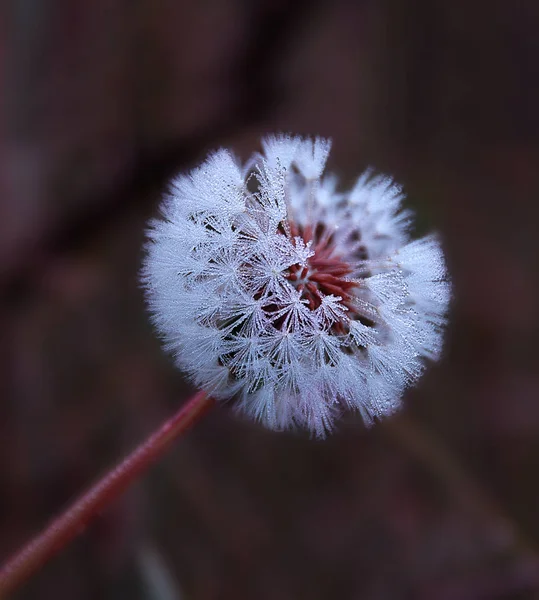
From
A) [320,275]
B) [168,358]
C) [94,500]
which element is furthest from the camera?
[168,358]

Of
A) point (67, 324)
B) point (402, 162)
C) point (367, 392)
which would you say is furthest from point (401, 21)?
point (367, 392)

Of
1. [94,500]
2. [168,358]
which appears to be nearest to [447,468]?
[168,358]

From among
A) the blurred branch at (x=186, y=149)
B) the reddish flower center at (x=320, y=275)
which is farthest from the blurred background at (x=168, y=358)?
the reddish flower center at (x=320, y=275)

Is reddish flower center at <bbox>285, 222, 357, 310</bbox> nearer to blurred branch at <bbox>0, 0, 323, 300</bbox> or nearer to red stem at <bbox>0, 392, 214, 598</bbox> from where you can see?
red stem at <bbox>0, 392, 214, 598</bbox>

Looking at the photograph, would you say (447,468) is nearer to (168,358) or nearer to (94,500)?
(168,358)

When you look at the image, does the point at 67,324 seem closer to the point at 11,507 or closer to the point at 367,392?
the point at 11,507

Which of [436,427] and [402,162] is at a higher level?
[402,162]
